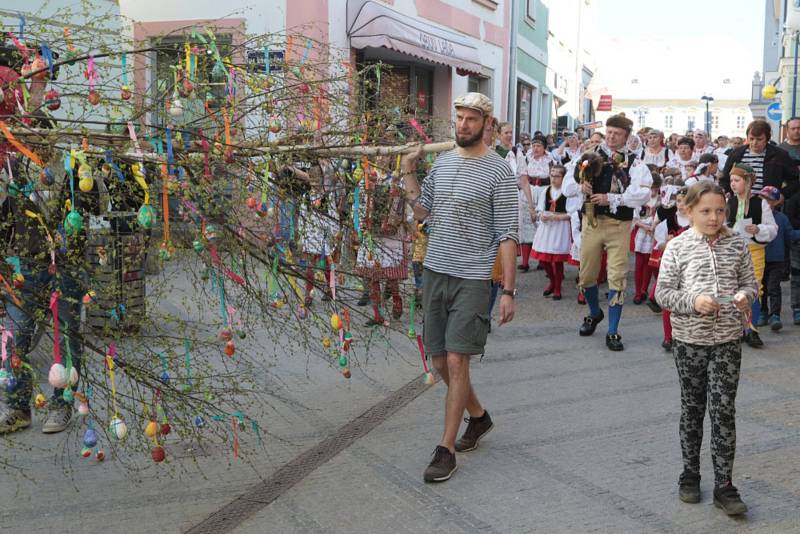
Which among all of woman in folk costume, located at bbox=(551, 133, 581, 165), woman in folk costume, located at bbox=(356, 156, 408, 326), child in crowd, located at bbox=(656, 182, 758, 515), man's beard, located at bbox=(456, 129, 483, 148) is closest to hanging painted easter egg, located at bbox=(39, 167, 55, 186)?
woman in folk costume, located at bbox=(356, 156, 408, 326)

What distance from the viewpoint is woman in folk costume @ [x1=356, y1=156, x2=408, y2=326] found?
4.78m

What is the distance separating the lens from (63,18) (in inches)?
159

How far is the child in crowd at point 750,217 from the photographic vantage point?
784 cm

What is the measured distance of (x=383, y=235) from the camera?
16.1 ft

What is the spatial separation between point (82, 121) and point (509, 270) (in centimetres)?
223

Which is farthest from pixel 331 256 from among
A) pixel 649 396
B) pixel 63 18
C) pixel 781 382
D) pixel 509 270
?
pixel 781 382

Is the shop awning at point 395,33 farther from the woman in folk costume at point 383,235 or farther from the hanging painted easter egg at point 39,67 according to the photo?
the hanging painted easter egg at point 39,67

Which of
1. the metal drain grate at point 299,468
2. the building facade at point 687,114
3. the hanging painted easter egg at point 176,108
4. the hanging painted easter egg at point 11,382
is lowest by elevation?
the metal drain grate at point 299,468

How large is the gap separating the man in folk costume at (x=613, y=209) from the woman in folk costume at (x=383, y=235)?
10.9 feet

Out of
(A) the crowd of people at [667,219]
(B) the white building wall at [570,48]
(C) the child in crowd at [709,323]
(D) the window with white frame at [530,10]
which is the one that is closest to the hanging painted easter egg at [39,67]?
(C) the child in crowd at [709,323]

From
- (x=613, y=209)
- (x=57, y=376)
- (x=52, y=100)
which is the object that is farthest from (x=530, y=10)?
(x=57, y=376)

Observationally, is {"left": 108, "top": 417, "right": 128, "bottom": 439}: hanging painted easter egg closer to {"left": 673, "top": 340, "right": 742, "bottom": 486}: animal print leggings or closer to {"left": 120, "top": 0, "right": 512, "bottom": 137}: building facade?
{"left": 673, "top": 340, "right": 742, "bottom": 486}: animal print leggings

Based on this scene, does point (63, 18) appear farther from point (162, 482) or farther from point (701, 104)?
point (701, 104)

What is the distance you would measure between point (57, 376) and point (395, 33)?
11890 mm
